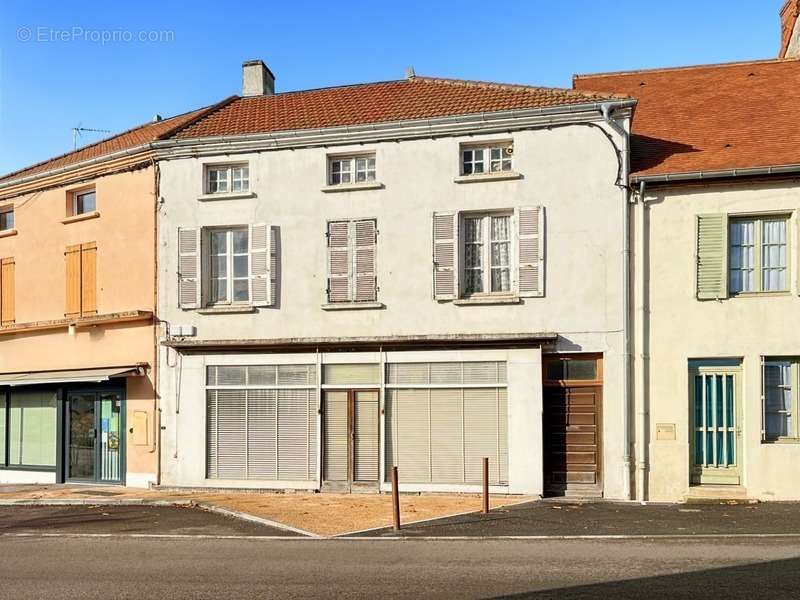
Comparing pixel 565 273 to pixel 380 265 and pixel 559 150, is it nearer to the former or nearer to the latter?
pixel 559 150

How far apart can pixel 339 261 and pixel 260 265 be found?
1580 mm

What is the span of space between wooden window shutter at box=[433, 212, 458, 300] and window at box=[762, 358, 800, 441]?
5607 mm

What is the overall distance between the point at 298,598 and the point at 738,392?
396 inches

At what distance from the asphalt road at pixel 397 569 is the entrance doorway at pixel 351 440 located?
16.7 ft

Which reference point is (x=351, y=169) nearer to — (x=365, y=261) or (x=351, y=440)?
(x=365, y=261)

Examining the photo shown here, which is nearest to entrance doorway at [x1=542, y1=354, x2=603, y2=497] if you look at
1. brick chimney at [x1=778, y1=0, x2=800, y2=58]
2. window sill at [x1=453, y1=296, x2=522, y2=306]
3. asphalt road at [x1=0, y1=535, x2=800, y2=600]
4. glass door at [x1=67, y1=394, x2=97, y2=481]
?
window sill at [x1=453, y1=296, x2=522, y2=306]

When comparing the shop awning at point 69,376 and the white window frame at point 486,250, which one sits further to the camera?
the shop awning at point 69,376

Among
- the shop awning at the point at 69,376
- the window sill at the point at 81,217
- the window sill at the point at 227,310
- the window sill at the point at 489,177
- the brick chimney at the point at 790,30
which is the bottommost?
the shop awning at the point at 69,376

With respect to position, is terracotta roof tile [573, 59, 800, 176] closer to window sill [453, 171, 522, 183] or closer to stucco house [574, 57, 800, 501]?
stucco house [574, 57, 800, 501]

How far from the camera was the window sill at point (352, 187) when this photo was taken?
1736 centimetres

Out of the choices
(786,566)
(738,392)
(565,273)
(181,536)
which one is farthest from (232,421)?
(786,566)

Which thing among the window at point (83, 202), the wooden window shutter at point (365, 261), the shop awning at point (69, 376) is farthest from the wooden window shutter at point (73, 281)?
the wooden window shutter at point (365, 261)

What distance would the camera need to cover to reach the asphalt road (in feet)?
28.2

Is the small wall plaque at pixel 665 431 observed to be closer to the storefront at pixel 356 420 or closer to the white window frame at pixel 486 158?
the storefront at pixel 356 420
